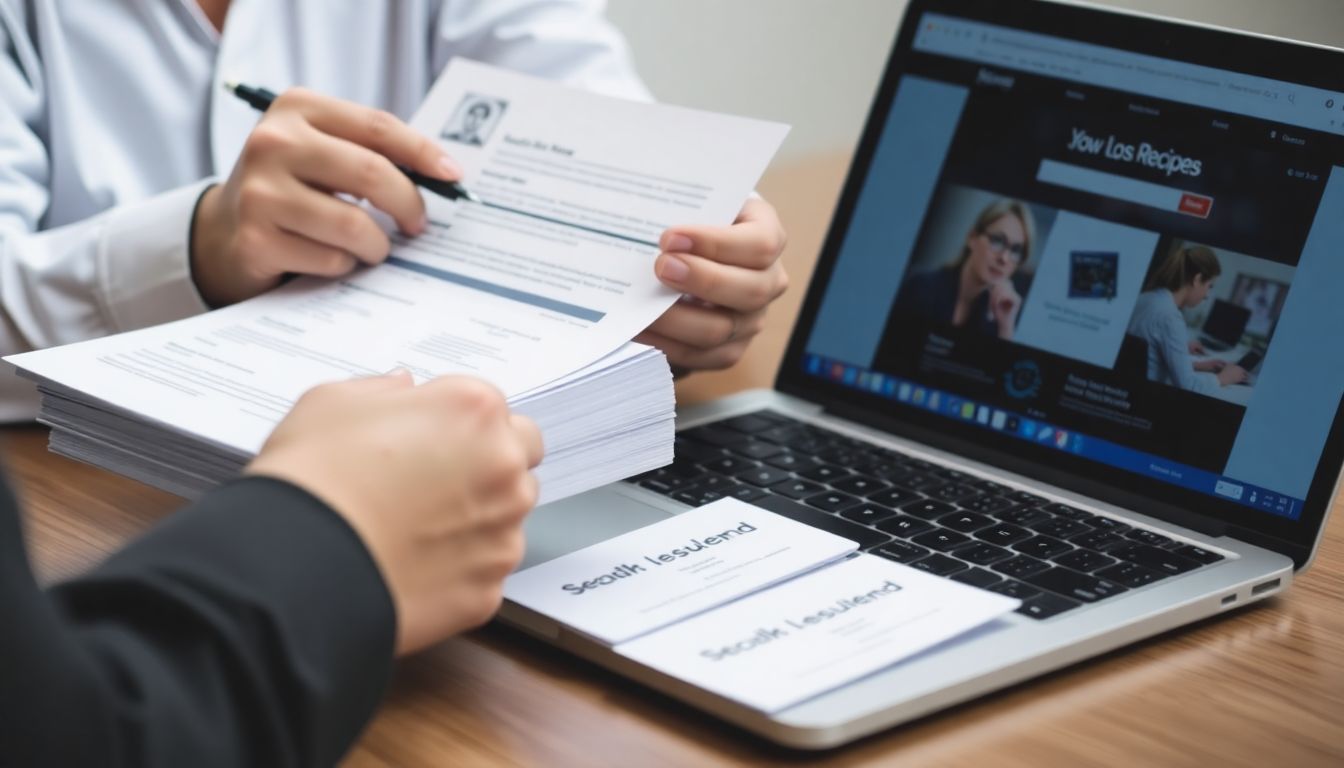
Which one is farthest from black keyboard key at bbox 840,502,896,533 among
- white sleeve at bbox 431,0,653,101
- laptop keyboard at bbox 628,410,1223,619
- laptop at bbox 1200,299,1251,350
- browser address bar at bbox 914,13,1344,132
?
white sleeve at bbox 431,0,653,101

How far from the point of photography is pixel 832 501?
691 mm

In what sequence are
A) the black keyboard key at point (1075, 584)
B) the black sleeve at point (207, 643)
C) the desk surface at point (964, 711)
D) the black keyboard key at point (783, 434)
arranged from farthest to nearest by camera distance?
the black keyboard key at point (783, 434) → the black keyboard key at point (1075, 584) → the desk surface at point (964, 711) → the black sleeve at point (207, 643)

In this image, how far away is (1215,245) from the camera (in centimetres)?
73

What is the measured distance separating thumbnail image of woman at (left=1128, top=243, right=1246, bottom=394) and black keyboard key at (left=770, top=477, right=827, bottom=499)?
204 millimetres

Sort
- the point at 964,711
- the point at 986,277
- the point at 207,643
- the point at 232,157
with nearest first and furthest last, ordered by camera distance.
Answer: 1. the point at 207,643
2. the point at 964,711
3. the point at 986,277
4. the point at 232,157

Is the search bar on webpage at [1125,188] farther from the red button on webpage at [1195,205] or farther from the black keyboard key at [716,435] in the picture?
the black keyboard key at [716,435]

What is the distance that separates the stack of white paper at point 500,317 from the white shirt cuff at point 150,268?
0.32ft

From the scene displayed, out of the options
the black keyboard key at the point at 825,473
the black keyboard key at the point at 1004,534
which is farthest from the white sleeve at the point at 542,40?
the black keyboard key at the point at 1004,534

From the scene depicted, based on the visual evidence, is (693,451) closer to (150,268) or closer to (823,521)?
(823,521)

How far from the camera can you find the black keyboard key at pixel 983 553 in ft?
2.04

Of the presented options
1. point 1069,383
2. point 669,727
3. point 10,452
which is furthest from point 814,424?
point 10,452

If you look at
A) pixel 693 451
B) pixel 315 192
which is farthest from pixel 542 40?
pixel 693 451

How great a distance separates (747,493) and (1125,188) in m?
0.30

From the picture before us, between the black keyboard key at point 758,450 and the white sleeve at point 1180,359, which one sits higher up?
the white sleeve at point 1180,359
